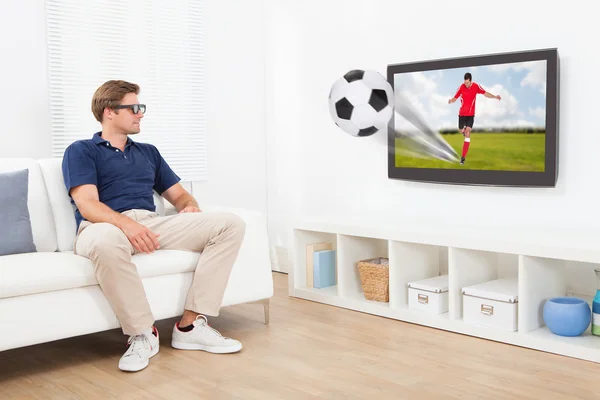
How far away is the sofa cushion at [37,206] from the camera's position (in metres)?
3.20

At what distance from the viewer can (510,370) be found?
2697 millimetres

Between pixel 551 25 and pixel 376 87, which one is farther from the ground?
pixel 551 25

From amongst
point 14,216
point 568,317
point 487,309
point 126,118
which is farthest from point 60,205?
point 568,317

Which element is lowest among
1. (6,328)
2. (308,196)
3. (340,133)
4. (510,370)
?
(510,370)

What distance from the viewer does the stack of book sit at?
4004 millimetres

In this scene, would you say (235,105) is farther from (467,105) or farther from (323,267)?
(467,105)

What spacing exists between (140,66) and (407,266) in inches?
81.7

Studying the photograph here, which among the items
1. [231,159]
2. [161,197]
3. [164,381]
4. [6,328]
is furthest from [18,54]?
[164,381]

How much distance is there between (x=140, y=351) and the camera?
9.29 ft

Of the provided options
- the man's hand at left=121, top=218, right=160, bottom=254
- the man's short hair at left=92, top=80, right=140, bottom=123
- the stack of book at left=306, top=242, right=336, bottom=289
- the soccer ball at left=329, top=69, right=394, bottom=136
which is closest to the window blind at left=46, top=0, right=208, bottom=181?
the man's short hair at left=92, top=80, right=140, bottom=123

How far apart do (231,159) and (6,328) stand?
2.45m

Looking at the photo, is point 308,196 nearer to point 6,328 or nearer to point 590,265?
point 590,265

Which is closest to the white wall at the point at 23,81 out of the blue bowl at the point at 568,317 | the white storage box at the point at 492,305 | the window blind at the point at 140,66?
the window blind at the point at 140,66

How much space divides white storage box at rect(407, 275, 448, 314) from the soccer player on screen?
686 millimetres
